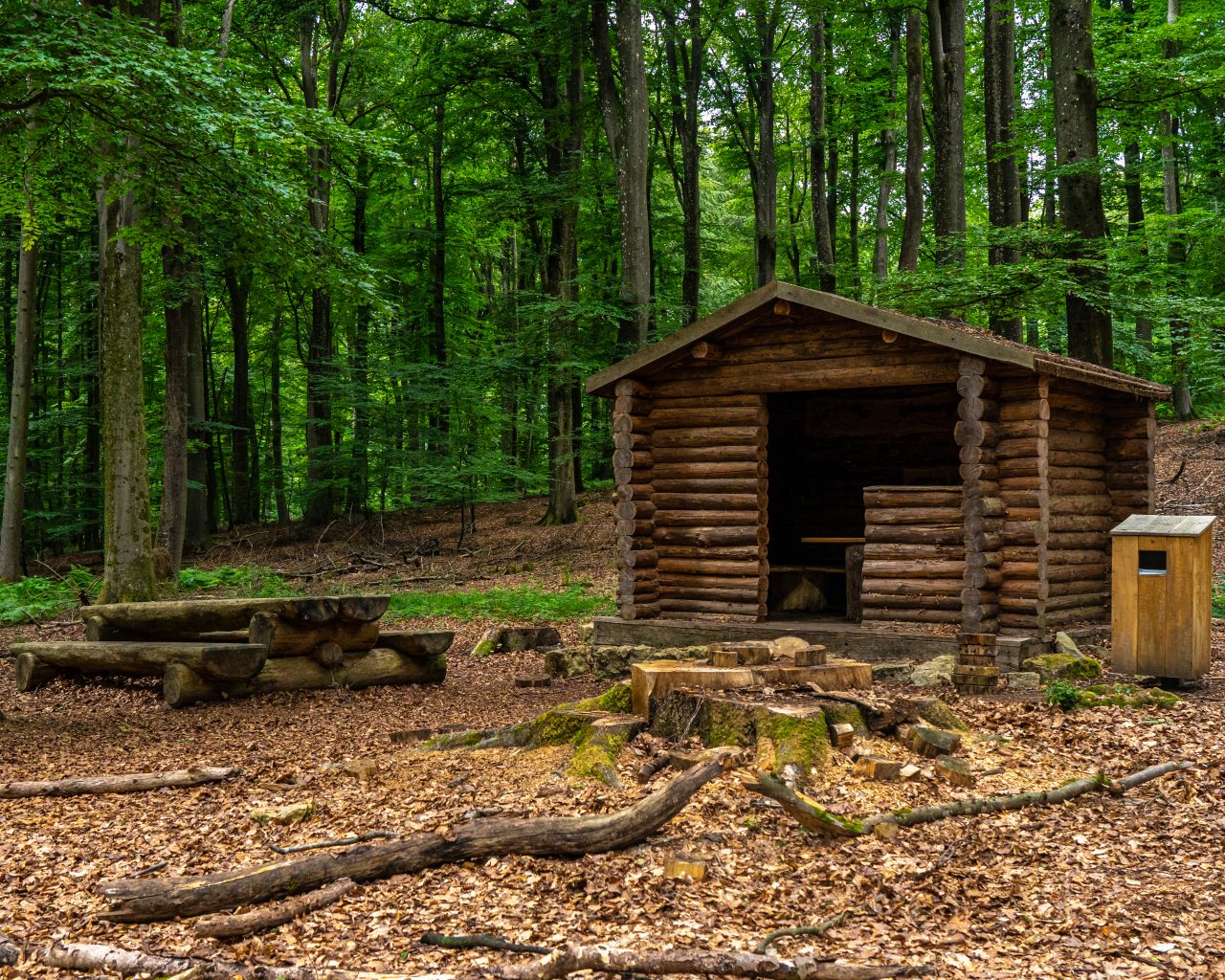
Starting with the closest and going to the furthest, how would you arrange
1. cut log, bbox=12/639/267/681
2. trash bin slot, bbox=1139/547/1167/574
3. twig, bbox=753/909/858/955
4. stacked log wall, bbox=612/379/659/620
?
twig, bbox=753/909/858/955 < trash bin slot, bbox=1139/547/1167/574 < cut log, bbox=12/639/267/681 < stacked log wall, bbox=612/379/659/620

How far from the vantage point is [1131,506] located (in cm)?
1193

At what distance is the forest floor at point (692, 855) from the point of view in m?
3.80

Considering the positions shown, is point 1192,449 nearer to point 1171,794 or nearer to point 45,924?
point 1171,794

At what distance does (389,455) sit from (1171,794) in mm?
17414

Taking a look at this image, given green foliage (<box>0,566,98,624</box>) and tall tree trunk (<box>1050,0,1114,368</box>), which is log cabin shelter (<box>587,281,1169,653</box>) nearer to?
tall tree trunk (<box>1050,0,1114,368</box>)

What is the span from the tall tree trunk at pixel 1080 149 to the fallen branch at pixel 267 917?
12.4 metres

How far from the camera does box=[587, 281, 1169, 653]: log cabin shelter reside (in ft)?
32.4

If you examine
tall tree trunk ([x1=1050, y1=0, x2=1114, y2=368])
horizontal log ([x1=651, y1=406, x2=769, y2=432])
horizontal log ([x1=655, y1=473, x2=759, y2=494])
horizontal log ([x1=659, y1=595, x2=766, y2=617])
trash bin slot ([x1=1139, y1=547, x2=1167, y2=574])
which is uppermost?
tall tree trunk ([x1=1050, y1=0, x2=1114, y2=368])

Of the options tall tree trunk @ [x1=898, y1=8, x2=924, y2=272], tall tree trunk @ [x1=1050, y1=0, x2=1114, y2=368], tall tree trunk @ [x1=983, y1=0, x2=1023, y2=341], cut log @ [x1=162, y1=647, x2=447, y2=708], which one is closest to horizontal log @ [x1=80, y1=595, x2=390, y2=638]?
cut log @ [x1=162, y1=647, x2=447, y2=708]

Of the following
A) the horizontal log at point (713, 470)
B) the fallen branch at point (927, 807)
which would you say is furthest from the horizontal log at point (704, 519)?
the fallen branch at point (927, 807)

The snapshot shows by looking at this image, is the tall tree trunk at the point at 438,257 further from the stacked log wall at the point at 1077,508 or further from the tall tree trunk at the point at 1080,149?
the stacked log wall at the point at 1077,508

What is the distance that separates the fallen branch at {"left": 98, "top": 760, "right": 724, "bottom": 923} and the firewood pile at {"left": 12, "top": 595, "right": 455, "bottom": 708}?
4.66 metres

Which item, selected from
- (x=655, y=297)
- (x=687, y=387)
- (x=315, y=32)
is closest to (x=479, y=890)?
(x=687, y=387)

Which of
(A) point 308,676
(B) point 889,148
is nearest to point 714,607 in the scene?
(A) point 308,676
